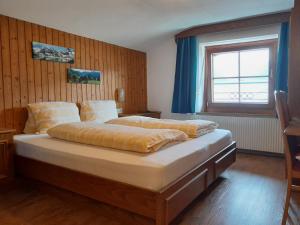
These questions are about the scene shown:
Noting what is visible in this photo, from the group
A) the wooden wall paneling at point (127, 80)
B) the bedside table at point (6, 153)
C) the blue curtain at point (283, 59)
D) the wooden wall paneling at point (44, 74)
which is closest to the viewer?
the bedside table at point (6, 153)

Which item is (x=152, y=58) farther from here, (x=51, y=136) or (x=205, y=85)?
(x=51, y=136)

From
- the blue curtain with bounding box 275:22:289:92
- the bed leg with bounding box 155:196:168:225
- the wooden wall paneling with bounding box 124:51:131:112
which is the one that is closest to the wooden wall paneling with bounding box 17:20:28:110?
the wooden wall paneling with bounding box 124:51:131:112

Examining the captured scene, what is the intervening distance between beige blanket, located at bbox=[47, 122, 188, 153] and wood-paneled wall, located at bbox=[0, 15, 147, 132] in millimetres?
806

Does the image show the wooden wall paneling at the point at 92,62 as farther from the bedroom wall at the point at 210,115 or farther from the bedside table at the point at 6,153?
the bedside table at the point at 6,153

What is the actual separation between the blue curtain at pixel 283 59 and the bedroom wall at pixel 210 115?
0.13m

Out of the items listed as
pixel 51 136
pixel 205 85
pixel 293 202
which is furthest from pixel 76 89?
pixel 293 202

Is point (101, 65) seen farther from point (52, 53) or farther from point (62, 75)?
point (52, 53)

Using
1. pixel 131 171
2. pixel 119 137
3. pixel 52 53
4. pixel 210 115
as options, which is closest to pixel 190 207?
pixel 131 171

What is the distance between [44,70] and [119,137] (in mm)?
1821

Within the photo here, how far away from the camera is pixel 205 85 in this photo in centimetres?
434

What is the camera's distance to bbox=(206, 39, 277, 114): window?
149 inches

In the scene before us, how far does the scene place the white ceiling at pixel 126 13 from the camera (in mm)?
2664

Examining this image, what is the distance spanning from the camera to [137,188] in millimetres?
1596

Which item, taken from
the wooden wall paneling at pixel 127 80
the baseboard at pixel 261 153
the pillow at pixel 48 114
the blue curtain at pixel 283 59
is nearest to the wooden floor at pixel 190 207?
the pillow at pixel 48 114
